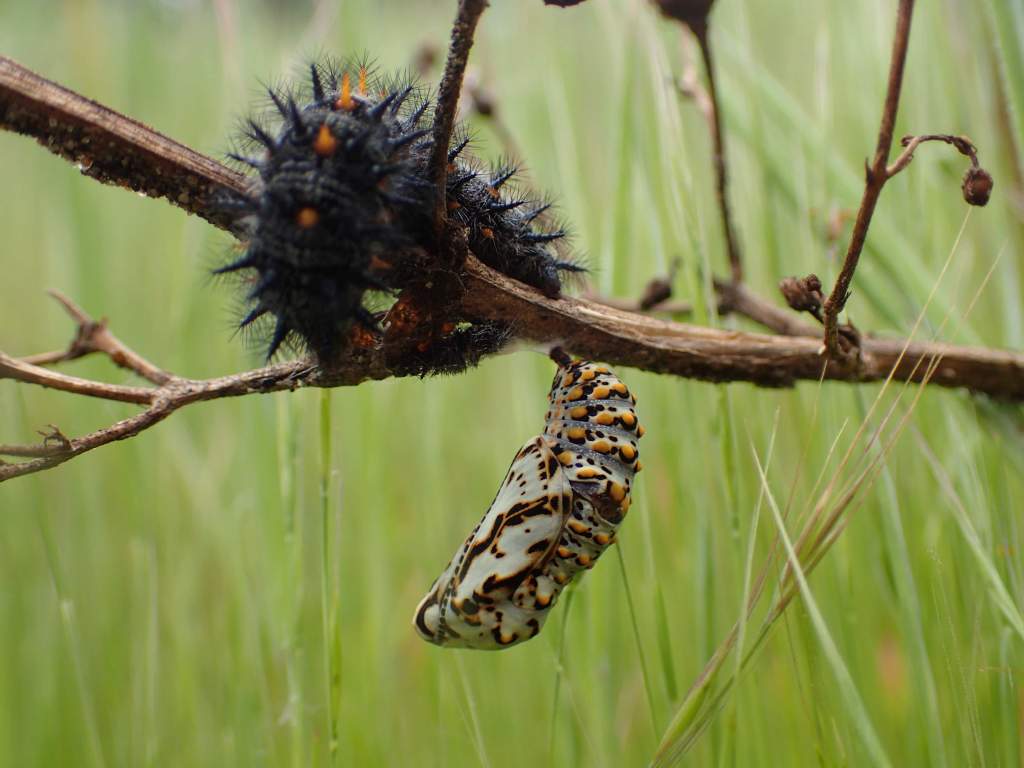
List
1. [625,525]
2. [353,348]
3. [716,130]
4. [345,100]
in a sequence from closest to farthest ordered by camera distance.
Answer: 1. [345,100]
2. [353,348]
3. [716,130]
4. [625,525]

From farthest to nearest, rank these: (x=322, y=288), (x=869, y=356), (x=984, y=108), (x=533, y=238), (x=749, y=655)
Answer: (x=984, y=108)
(x=869, y=356)
(x=533, y=238)
(x=749, y=655)
(x=322, y=288)

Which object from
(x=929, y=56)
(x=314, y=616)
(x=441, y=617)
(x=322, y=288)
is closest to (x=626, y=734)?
(x=314, y=616)

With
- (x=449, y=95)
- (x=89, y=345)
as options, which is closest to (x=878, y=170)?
(x=449, y=95)

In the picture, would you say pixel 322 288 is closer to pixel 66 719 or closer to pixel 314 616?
pixel 314 616

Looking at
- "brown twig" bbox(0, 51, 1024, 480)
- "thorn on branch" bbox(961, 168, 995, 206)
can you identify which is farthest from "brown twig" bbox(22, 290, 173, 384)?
"thorn on branch" bbox(961, 168, 995, 206)

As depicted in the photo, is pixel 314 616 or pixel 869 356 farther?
pixel 314 616

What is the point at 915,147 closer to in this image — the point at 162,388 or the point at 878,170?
the point at 878,170
